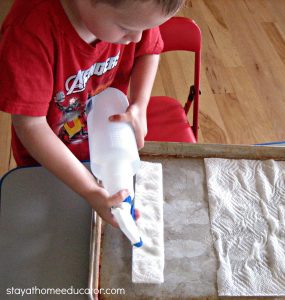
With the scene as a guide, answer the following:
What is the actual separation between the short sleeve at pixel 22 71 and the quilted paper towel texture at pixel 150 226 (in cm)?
19

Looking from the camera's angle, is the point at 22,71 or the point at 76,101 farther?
the point at 76,101

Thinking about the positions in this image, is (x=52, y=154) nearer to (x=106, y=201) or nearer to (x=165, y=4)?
(x=106, y=201)

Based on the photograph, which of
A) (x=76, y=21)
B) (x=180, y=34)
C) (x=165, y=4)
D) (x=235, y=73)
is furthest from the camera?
(x=235, y=73)

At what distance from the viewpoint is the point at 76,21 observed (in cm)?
55

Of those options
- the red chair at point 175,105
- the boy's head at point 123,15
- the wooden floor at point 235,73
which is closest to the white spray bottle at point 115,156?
the boy's head at point 123,15

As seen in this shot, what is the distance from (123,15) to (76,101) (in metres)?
0.24

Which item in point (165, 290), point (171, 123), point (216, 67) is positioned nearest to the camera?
point (165, 290)

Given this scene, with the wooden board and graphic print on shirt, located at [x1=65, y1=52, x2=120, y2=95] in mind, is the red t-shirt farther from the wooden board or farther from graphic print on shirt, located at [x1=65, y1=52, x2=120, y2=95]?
the wooden board

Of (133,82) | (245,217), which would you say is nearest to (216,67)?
(133,82)

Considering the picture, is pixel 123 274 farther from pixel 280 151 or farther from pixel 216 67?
pixel 216 67

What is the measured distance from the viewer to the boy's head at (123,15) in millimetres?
444

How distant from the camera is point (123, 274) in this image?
20.1 inches

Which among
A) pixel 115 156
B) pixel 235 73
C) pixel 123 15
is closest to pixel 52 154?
pixel 115 156

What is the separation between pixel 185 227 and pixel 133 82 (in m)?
0.28
